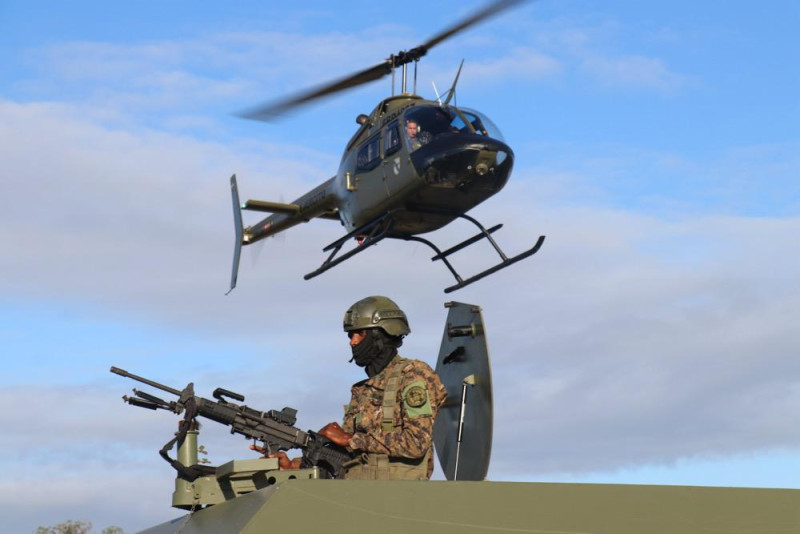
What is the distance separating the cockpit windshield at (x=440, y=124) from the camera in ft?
59.5

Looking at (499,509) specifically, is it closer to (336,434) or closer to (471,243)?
(336,434)

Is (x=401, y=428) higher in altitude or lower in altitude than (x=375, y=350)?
lower

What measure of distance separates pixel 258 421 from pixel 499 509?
293 cm

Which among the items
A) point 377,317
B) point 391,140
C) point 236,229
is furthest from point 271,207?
point 377,317

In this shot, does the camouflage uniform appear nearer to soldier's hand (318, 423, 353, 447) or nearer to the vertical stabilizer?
soldier's hand (318, 423, 353, 447)

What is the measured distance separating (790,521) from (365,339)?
332cm

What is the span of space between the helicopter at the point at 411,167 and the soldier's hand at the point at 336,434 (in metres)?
9.45

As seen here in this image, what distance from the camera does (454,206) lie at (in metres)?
18.3

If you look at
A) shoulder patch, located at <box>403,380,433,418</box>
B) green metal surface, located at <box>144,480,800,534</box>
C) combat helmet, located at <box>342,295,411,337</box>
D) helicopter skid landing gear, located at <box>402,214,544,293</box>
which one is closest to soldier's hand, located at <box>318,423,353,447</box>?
shoulder patch, located at <box>403,380,433,418</box>

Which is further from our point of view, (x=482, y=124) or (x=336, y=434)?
(x=482, y=124)

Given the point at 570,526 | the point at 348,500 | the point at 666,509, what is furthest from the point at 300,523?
the point at 666,509

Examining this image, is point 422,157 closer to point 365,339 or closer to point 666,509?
point 365,339

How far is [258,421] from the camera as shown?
771 centimetres

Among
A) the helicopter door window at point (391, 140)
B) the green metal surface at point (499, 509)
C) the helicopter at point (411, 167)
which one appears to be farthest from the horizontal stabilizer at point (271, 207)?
the green metal surface at point (499, 509)
